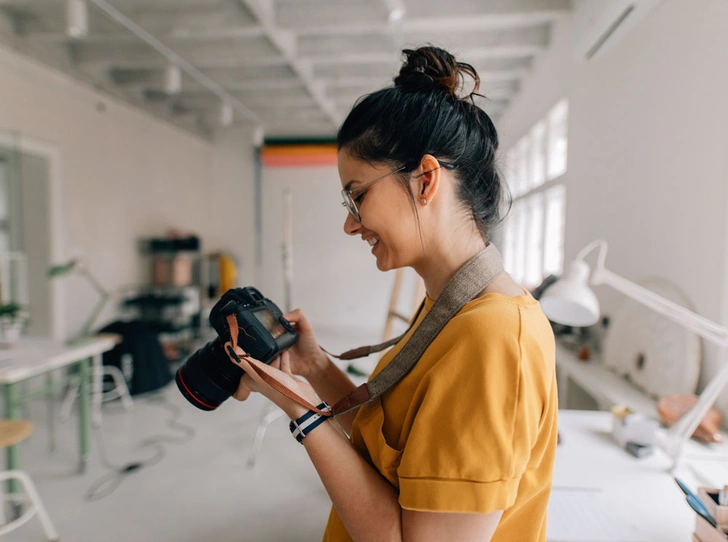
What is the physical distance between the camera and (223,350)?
2.54 feet

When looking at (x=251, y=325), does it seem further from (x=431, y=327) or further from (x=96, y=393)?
(x=96, y=393)

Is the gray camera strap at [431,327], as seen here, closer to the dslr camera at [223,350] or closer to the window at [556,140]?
the dslr camera at [223,350]

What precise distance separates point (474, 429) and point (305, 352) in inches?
22.0

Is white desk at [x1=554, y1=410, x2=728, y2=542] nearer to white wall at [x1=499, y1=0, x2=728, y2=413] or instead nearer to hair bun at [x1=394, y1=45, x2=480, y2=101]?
white wall at [x1=499, y1=0, x2=728, y2=413]

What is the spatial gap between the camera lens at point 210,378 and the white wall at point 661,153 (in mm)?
676

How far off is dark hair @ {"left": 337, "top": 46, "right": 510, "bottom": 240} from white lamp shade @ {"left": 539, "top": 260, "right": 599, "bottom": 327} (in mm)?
633

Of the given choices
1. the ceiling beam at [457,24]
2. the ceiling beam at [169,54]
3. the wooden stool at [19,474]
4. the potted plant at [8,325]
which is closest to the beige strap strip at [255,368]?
the wooden stool at [19,474]

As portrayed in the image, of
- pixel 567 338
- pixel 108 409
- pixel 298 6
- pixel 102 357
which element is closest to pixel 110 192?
pixel 102 357

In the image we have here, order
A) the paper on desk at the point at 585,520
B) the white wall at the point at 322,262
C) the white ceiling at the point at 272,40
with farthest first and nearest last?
the white wall at the point at 322,262
the white ceiling at the point at 272,40
the paper on desk at the point at 585,520

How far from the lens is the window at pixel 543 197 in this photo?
11.4 feet

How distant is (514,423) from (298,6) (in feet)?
11.3

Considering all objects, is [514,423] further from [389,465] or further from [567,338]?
[567,338]

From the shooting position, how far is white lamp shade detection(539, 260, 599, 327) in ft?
4.11

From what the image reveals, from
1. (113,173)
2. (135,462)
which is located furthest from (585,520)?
(113,173)
